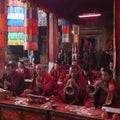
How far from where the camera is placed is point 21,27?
708 centimetres

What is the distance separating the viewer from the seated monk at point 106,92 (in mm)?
3869

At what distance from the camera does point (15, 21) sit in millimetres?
Answer: 6820

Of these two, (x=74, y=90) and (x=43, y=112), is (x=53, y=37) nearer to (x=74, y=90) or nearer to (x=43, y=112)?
(x=74, y=90)

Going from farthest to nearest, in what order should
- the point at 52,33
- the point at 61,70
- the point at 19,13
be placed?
1. the point at 52,33
2. the point at 61,70
3. the point at 19,13

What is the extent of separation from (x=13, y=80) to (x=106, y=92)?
6.86 ft

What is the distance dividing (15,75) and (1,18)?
128 cm

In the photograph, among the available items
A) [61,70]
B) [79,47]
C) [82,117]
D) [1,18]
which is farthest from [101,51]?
[82,117]

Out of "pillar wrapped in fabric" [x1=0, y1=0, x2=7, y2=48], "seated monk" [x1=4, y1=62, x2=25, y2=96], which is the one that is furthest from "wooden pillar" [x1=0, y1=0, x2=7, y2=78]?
"seated monk" [x1=4, y1=62, x2=25, y2=96]

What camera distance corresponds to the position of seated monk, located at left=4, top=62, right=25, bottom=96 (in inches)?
205

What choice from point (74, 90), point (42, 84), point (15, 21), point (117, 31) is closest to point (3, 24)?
point (15, 21)

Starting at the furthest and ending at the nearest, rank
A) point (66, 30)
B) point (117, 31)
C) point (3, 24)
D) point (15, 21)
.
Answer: point (66, 30) → point (15, 21) → point (3, 24) → point (117, 31)

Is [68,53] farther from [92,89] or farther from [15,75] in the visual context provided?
[92,89]

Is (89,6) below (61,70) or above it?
above

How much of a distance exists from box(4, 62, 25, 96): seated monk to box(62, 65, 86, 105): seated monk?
121 centimetres
